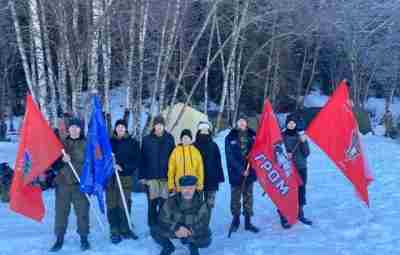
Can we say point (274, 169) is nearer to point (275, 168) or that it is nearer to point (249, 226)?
point (275, 168)

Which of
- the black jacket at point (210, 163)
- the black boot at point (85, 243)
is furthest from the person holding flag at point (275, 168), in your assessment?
the black boot at point (85, 243)

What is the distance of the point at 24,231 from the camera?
10328 mm

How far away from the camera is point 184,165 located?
880 cm

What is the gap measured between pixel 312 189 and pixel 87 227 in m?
6.67

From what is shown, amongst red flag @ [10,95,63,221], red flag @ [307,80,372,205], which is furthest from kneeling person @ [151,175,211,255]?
red flag @ [307,80,372,205]

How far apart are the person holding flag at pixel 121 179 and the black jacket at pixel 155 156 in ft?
0.41

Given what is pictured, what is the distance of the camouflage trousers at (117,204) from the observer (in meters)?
9.23

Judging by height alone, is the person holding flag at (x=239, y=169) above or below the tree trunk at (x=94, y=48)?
below

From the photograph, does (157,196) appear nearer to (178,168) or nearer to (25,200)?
(178,168)

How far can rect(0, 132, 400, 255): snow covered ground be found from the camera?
28.4 feet

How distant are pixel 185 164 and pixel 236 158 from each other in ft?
3.46

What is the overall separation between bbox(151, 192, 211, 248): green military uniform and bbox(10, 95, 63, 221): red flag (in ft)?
6.09

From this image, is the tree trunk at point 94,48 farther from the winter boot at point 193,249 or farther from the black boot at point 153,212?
the winter boot at point 193,249

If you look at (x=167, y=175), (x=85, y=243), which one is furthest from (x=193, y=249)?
(x=85, y=243)
